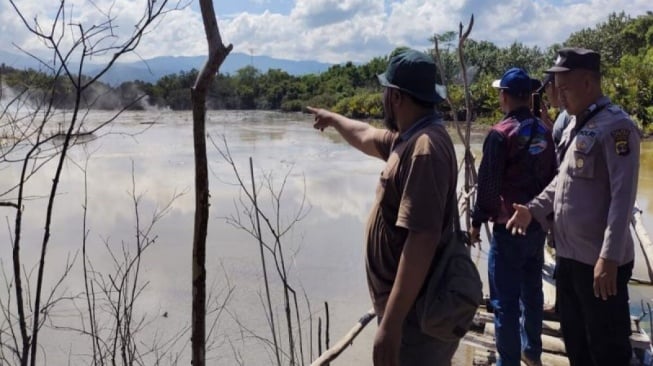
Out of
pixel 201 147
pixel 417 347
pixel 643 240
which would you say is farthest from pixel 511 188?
pixel 643 240

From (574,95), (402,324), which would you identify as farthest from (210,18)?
(574,95)

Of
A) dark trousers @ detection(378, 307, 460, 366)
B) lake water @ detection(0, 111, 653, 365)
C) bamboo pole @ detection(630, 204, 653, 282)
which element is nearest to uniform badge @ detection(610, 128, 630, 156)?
dark trousers @ detection(378, 307, 460, 366)

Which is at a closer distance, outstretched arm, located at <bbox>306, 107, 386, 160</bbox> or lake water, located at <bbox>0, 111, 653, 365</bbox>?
outstretched arm, located at <bbox>306, 107, 386, 160</bbox>

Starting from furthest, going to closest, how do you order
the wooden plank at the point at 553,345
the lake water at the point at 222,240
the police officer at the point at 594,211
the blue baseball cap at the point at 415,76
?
the lake water at the point at 222,240, the wooden plank at the point at 553,345, the police officer at the point at 594,211, the blue baseball cap at the point at 415,76

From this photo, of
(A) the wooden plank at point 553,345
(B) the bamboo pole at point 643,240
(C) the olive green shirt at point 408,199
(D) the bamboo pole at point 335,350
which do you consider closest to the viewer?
(C) the olive green shirt at point 408,199

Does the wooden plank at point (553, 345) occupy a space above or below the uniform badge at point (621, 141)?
below

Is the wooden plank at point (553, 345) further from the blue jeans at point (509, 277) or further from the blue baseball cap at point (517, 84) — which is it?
the blue baseball cap at point (517, 84)

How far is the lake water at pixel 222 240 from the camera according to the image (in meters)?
4.49

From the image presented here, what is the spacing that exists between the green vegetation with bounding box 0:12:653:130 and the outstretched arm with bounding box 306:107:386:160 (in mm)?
526

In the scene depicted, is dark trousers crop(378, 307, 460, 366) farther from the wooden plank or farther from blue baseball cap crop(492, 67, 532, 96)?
the wooden plank

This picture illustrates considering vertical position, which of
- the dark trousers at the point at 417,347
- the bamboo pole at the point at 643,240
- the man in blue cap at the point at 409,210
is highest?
the man in blue cap at the point at 409,210

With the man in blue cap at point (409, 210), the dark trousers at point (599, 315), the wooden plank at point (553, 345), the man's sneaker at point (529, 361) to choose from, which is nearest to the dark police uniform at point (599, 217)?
the dark trousers at point (599, 315)

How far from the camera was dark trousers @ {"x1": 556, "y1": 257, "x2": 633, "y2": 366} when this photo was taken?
1.96 metres

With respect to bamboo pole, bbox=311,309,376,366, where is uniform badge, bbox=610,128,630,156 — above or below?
above
